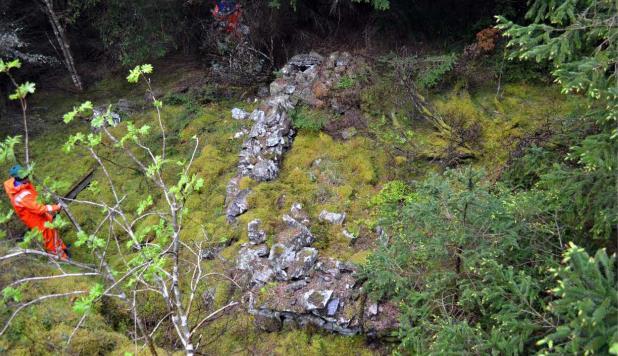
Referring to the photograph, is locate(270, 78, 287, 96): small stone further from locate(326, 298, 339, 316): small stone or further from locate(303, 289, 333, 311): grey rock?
locate(326, 298, 339, 316): small stone

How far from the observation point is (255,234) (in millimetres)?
7066

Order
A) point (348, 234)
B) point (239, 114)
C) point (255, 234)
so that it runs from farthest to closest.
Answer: point (239, 114), point (255, 234), point (348, 234)

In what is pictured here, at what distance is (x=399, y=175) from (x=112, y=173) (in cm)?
616

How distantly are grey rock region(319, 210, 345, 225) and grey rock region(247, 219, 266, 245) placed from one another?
0.97 metres

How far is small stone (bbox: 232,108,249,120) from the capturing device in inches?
415

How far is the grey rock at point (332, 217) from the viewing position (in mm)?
7199

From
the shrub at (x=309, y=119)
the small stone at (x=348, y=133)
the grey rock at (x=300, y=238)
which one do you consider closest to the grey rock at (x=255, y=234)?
the grey rock at (x=300, y=238)

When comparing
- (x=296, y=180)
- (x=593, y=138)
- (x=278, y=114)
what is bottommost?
Result: (x=296, y=180)

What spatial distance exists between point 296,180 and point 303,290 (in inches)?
98.9

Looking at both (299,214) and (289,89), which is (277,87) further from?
(299,214)

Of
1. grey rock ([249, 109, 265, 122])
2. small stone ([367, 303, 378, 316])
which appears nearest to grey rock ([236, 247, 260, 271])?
small stone ([367, 303, 378, 316])

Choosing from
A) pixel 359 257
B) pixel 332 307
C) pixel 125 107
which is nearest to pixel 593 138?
pixel 359 257

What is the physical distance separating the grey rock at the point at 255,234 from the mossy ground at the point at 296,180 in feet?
0.41

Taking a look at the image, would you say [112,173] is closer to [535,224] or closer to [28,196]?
[28,196]
